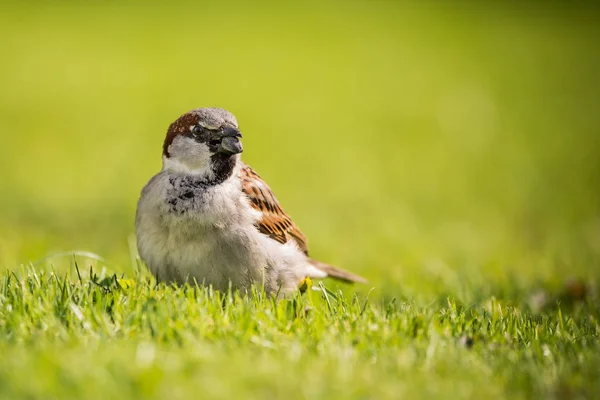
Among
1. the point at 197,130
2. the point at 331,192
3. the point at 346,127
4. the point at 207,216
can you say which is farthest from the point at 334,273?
the point at 346,127

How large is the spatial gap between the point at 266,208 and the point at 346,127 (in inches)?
412

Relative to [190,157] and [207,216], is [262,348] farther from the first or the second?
[190,157]

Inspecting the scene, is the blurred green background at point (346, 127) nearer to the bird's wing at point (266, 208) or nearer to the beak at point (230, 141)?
the bird's wing at point (266, 208)

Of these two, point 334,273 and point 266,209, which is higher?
point 266,209

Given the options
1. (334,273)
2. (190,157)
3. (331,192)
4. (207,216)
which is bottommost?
(331,192)

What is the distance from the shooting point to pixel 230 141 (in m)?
4.63

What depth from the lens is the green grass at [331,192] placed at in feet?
11.6

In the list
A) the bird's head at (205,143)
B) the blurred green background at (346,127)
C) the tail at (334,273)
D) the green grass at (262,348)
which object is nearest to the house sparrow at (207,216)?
the bird's head at (205,143)

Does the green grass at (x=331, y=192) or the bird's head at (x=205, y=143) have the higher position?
the bird's head at (x=205, y=143)

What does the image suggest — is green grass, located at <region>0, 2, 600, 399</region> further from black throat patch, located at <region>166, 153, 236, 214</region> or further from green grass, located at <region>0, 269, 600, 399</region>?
black throat patch, located at <region>166, 153, 236, 214</region>

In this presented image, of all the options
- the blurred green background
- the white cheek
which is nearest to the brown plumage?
the white cheek

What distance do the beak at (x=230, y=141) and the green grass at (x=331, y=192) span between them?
2.53 ft

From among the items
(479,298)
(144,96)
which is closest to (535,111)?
(144,96)

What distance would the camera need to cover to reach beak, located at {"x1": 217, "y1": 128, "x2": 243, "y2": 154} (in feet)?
15.2
